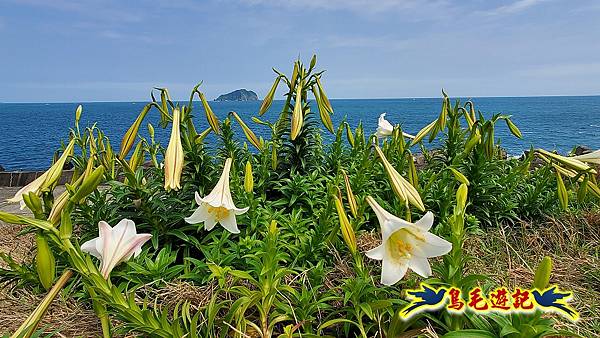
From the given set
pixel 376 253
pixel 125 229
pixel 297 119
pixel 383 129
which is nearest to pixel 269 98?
pixel 297 119

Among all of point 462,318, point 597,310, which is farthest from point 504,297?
point 597,310

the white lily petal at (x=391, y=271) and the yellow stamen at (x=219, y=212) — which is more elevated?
the yellow stamen at (x=219, y=212)

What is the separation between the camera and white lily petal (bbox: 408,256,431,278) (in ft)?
4.13

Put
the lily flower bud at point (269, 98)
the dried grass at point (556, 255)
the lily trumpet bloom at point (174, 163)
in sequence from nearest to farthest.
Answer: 1. the lily trumpet bloom at point (174, 163)
2. the dried grass at point (556, 255)
3. the lily flower bud at point (269, 98)

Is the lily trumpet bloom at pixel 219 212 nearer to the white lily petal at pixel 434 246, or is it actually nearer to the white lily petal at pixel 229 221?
the white lily petal at pixel 229 221

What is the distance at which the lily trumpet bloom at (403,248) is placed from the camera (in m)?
1.20

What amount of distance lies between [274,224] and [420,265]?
18.8 inches

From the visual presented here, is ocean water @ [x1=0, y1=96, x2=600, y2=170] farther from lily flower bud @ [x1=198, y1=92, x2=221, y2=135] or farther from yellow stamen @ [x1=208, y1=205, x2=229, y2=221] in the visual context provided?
yellow stamen @ [x1=208, y1=205, x2=229, y2=221]

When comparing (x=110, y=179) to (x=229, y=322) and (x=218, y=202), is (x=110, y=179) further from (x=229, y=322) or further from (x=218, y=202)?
(x=229, y=322)

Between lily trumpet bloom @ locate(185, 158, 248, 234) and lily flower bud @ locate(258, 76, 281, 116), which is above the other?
lily flower bud @ locate(258, 76, 281, 116)

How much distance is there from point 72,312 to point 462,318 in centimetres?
138

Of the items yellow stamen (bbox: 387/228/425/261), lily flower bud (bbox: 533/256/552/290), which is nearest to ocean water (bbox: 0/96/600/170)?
yellow stamen (bbox: 387/228/425/261)

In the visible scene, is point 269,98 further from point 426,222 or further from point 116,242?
point 426,222

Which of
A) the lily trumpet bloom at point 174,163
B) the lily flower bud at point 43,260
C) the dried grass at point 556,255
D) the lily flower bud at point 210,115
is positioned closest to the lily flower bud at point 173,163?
the lily trumpet bloom at point 174,163
